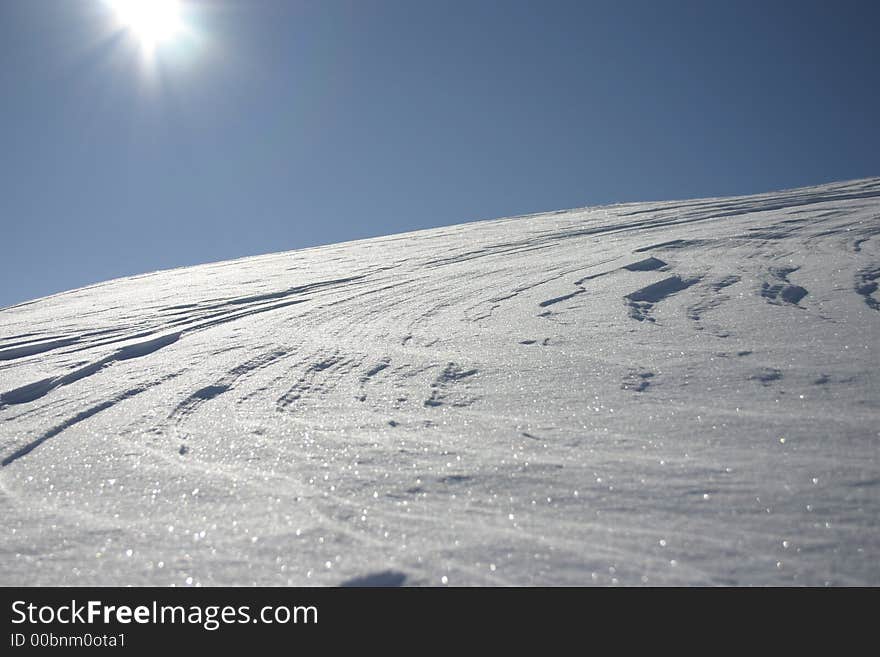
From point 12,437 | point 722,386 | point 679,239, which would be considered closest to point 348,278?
point 679,239

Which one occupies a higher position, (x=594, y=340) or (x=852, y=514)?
(x=594, y=340)

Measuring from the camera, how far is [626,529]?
3.83ft

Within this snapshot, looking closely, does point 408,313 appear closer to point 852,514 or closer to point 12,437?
point 12,437

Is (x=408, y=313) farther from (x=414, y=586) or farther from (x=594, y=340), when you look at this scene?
(x=414, y=586)

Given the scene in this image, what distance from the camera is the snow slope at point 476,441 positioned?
1132mm

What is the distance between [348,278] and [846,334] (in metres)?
3.93

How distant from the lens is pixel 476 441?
63.1 inches

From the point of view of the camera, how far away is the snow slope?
1132mm

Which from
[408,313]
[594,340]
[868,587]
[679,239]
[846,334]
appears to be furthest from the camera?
[679,239]

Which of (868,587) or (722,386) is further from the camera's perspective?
(722,386)
